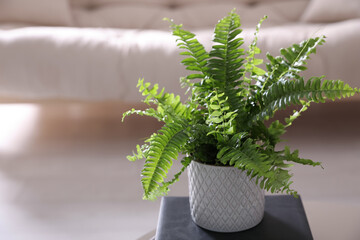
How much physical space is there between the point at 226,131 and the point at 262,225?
0.18 m

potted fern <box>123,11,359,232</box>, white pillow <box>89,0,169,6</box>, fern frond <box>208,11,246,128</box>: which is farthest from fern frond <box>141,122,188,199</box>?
white pillow <box>89,0,169,6</box>

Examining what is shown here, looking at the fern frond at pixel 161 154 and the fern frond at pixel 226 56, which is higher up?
the fern frond at pixel 226 56

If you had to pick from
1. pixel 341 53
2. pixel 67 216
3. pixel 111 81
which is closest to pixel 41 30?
pixel 111 81

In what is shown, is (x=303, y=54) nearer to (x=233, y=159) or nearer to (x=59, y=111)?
(x=233, y=159)

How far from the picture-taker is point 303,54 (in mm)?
775

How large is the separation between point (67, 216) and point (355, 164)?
966 millimetres

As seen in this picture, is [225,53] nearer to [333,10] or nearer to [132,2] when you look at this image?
[333,10]

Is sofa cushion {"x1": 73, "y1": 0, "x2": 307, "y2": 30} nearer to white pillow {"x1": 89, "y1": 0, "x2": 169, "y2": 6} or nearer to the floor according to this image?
white pillow {"x1": 89, "y1": 0, "x2": 169, "y2": 6}

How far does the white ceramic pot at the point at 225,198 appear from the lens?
0.75m

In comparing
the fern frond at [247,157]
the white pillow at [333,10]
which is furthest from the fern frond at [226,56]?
the white pillow at [333,10]

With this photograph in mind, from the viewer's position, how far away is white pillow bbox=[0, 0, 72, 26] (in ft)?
6.61

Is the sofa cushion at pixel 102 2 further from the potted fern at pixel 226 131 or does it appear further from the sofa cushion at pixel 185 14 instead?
the potted fern at pixel 226 131

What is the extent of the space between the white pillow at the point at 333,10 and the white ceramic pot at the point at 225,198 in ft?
4.39

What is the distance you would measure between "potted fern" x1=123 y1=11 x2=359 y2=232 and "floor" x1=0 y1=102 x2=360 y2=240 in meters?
0.18
